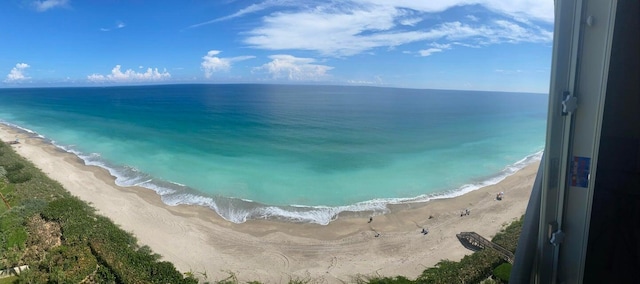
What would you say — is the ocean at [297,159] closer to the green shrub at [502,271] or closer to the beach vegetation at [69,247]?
the green shrub at [502,271]

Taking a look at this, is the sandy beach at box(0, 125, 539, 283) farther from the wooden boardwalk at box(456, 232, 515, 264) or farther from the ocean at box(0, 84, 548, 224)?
the ocean at box(0, 84, 548, 224)

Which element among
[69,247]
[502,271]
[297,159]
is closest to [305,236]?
[502,271]

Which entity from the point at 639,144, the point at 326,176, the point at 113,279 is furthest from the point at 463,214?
the point at 639,144

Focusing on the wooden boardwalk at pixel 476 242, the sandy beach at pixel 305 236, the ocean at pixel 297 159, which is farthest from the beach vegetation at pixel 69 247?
the wooden boardwalk at pixel 476 242

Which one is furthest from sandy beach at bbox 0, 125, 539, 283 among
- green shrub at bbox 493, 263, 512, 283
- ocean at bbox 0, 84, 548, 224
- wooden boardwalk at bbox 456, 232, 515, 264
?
green shrub at bbox 493, 263, 512, 283

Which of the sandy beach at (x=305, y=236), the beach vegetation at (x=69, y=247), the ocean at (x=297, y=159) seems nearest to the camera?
the beach vegetation at (x=69, y=247)

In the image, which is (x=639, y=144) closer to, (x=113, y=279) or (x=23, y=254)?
(x=113, y=279)
